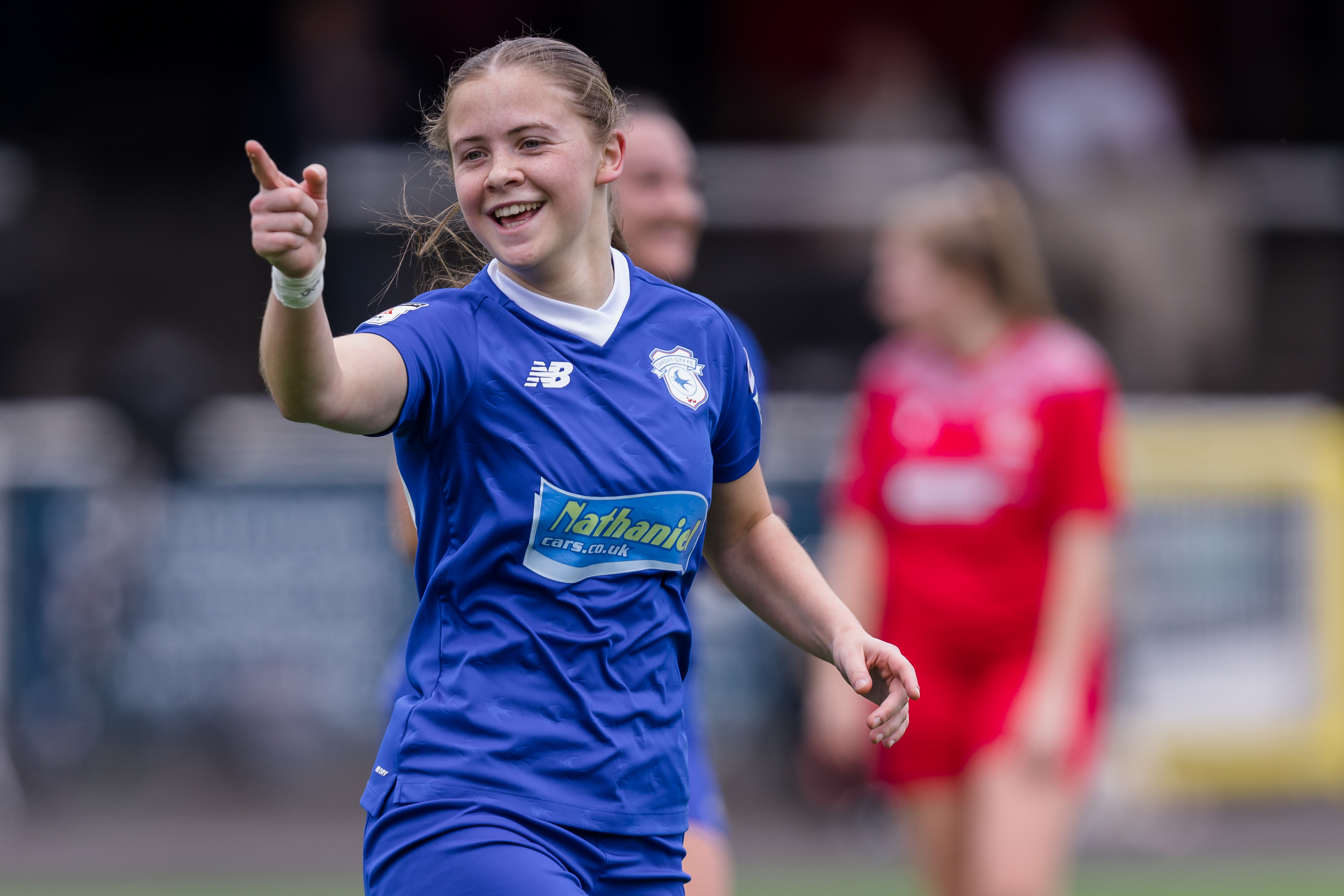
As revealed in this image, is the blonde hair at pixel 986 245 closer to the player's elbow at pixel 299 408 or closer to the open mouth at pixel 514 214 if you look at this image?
the open mouth at pixel 514 214

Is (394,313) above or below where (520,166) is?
below

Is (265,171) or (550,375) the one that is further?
(550,375)

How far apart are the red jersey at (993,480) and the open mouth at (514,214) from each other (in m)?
2.93

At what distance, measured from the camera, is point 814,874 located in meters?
8.10

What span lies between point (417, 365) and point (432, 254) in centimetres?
60

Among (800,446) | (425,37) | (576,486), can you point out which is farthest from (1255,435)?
(576,486)

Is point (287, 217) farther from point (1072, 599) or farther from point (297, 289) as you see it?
point (1072, 599)

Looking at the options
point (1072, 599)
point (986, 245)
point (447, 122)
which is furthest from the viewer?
A: point (986, 245)

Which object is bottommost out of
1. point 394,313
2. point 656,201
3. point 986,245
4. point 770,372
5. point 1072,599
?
point 1072,599

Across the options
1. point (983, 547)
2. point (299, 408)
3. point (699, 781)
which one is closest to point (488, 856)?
point (299, 408)

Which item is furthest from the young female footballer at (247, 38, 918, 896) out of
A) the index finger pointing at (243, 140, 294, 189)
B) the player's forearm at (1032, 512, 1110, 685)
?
the player's forearm at (1032, 512, 1110, 685)

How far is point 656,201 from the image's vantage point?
4438mm

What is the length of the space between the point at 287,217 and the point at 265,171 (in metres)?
0.07

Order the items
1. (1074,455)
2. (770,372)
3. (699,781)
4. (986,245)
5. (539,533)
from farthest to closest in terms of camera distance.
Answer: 1. (770,372)
2. (986,245)
3. (1074,455)
4. (699,781)
5. (539,533)
